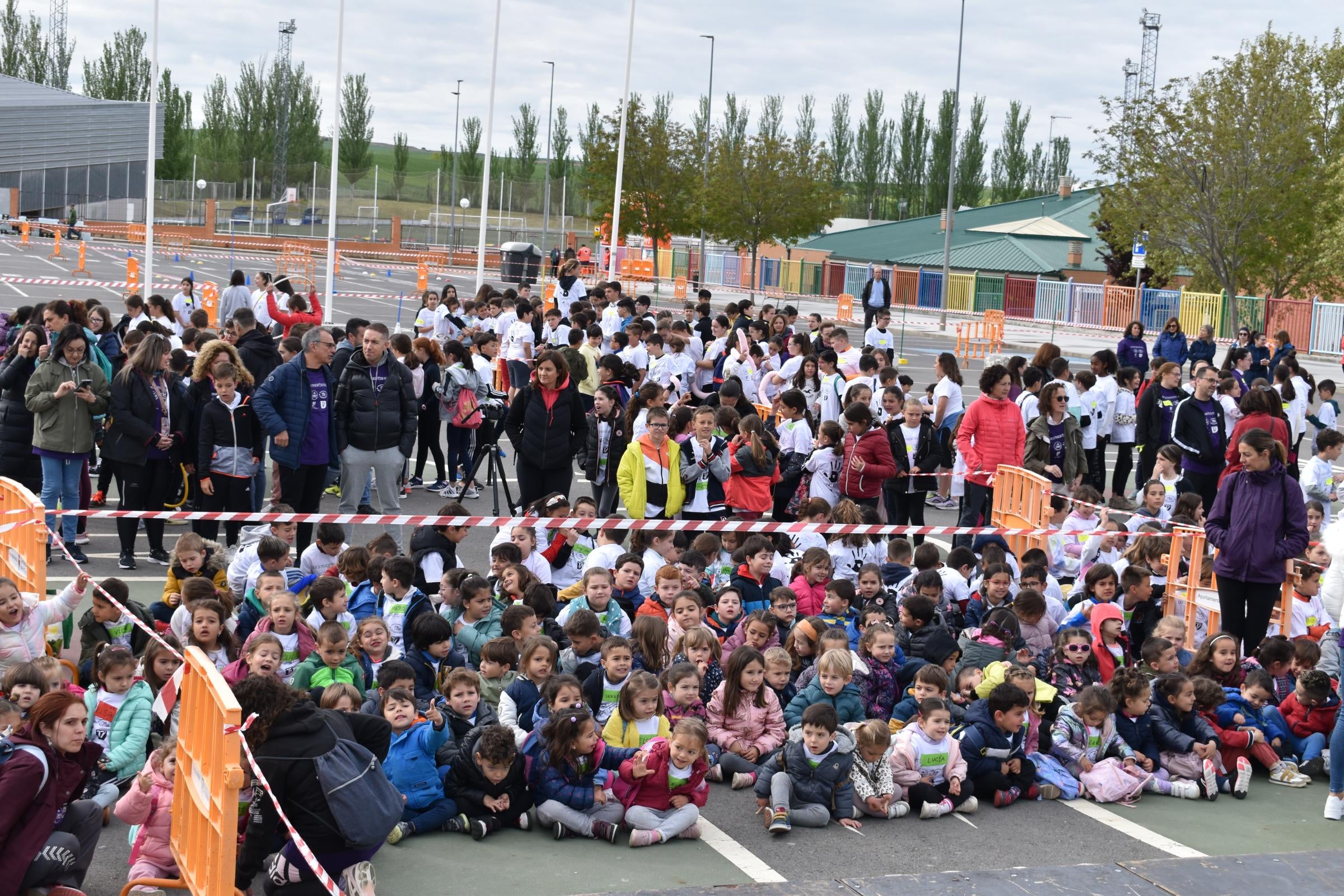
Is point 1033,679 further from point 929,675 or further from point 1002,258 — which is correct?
point 1002,258

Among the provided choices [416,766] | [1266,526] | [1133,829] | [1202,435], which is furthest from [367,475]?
[1202,435]

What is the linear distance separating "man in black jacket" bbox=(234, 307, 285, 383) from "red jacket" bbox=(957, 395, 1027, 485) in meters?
6.66

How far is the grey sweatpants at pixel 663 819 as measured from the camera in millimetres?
6941

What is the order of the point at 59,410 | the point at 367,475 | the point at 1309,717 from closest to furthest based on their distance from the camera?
1. the point at 1309,717
2. the point at 59,410
3. the point at 367,475

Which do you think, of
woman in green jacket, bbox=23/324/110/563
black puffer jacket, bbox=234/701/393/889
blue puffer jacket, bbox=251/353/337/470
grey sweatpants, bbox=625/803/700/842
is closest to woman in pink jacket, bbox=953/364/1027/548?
blue puffer jacket, bbox=251/353/337/470

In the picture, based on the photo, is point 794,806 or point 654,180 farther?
point 654,180

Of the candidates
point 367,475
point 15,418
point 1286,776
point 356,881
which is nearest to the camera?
point 356,881

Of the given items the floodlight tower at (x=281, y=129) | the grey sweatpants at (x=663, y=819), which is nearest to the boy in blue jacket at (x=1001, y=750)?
the grey sweatpants at (x=663, y=819)

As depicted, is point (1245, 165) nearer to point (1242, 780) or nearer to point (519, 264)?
point (519, 264)

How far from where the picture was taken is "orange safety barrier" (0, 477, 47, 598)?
8.28 m

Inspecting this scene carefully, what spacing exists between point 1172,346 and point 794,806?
1821 cm

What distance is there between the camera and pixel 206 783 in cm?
509

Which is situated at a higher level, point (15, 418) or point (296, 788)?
point (15, 418)

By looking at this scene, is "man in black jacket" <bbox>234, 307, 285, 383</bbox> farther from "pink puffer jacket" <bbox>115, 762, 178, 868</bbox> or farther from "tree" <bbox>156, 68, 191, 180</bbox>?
"tree" <bbox>156, 68, 191, 180</bbox>
